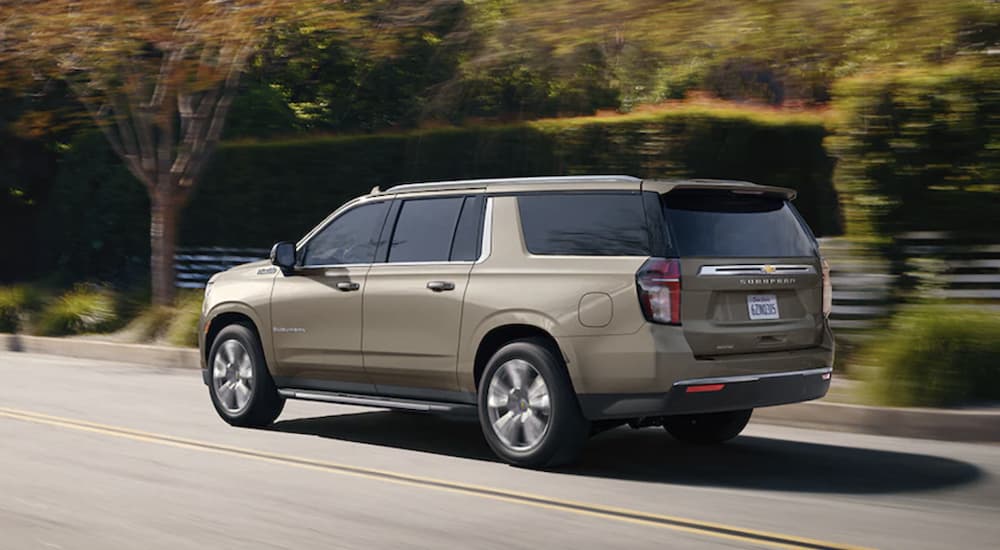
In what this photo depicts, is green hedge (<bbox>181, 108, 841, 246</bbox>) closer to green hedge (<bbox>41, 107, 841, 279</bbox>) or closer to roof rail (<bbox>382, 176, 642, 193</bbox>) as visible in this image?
green hedge (<bbox>41, 107, 841, 279</bbox>)

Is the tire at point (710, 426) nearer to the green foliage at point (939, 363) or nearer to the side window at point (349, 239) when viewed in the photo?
the green foliage at point (939, 363)

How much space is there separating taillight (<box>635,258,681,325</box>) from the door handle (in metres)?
1.53

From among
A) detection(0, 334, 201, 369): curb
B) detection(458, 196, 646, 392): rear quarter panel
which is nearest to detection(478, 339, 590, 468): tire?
detection(458, 196, 646, 392): rear quarter panel

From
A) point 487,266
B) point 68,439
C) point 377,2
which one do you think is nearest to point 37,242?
point 377,2

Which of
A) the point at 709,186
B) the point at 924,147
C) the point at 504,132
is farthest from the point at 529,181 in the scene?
the point at 504,132

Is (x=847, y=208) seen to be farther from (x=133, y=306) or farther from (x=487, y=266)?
(x=133, y=306)

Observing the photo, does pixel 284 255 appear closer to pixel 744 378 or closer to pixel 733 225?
pixel 733 225

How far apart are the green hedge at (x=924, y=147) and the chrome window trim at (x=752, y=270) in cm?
420

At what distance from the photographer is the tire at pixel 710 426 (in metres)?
9.52

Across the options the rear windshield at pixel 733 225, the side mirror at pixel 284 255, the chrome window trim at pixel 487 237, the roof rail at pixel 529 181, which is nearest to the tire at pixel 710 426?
the rear windshield at pixel 733 225

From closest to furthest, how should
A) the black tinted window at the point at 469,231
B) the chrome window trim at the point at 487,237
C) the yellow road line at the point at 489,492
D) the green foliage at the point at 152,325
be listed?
the yellow road line at the point at 489,492
the chrome window trim at the point at 487,237
the black tinted window at the point at 469,231
the green foliage at the point at 152,325

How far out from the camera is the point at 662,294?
799cm

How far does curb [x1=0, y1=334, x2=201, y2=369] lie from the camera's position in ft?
54.1

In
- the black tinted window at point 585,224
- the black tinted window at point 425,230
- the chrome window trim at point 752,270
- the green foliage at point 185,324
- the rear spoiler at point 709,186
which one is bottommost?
the green foliage at point 185,324
